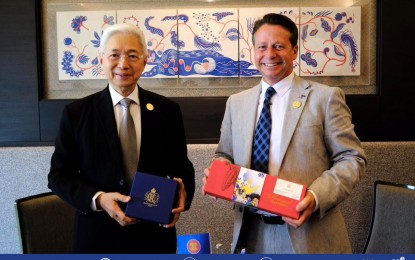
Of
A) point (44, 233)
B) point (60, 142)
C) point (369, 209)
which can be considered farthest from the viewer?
point (369, 209)

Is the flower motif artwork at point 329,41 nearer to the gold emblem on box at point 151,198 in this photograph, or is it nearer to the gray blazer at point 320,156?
the gray blazer at point 320,156

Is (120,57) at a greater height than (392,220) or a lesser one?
greater

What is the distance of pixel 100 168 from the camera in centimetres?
149

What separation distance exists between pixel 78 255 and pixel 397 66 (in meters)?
2.22

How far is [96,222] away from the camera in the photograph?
1.50 meters

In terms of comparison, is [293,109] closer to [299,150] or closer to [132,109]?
[299,150]

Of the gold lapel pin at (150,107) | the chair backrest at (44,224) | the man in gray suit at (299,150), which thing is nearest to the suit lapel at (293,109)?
the man in gray suit at (299,150)

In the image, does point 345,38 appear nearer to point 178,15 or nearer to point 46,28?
point 178,15

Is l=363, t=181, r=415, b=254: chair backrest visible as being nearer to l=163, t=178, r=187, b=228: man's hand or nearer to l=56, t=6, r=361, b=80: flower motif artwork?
l=56, t=6, r=361, b=80: flower motif artwork

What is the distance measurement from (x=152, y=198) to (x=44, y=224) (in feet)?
3.24

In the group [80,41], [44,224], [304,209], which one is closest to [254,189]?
[304,209]

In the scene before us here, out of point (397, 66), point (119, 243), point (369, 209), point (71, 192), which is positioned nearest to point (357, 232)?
point (369, 209)

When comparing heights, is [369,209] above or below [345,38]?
below

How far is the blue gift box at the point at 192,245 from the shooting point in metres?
2.29
